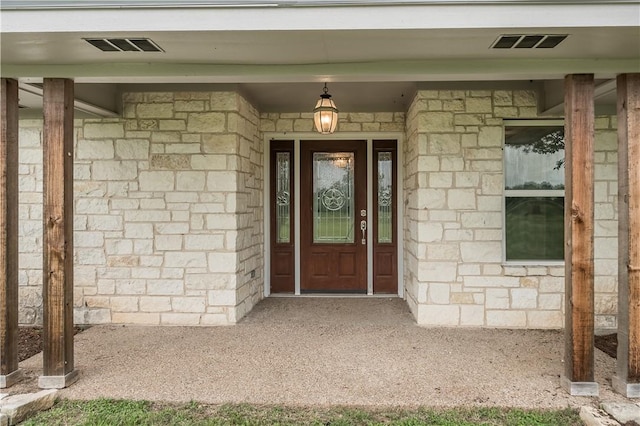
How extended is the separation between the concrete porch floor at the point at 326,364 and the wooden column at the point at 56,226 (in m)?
0.23

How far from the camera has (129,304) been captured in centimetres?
445

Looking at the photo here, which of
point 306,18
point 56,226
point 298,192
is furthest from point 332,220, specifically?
point 306,18

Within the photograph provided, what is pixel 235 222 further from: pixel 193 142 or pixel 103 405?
pixel 103 405

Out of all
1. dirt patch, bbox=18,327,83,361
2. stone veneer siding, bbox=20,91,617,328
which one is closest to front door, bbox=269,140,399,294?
stone veneer siding, bbox=20,91,617,328

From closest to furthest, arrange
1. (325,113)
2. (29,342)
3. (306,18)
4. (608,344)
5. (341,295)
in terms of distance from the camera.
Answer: (306,18)
(608,344)
(29,342)
(325,113)
(341,295)

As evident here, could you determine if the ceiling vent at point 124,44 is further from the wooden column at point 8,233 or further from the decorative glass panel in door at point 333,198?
the decorative glass panel in door at point 333,198

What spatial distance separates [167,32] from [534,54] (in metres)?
2.38

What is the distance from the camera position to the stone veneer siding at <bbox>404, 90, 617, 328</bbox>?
4258 millimetres

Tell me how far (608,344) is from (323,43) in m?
3.79

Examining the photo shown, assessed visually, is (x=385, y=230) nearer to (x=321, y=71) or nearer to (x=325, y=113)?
(x=325, y=113)

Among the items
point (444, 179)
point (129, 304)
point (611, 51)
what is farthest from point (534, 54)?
point (129, 304)

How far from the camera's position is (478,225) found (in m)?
4.27

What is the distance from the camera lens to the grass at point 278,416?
2.48 meters

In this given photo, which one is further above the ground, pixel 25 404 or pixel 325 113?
pixel 325 113
